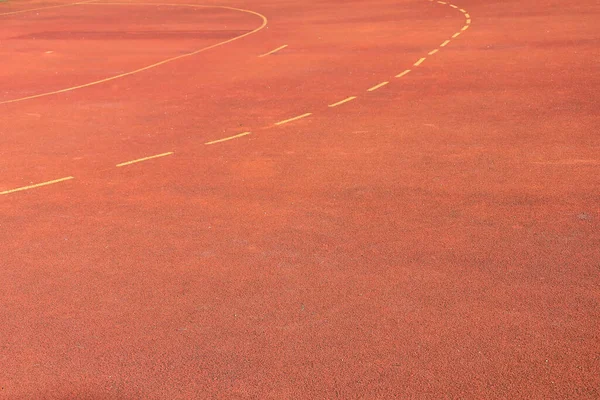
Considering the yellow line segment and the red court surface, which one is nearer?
the red court surface

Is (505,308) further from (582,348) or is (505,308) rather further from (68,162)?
(68,162)

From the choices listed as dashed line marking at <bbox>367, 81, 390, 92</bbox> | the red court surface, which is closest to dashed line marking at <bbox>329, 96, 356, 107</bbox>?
the red court surface

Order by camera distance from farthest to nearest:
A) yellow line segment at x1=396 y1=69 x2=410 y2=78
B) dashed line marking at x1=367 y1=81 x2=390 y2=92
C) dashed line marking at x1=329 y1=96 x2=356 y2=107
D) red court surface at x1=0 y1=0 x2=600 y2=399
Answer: yellow line segment at x1=396 y1=69 x2=410 y2=78 → dashed line marking at x1=367 y1=81 x2=390 y2=92 → dashed line marking at x1=329 y1=96 x2=356 y2=107 → red court surface at x1=0 y1=0 x2=600 y2=399

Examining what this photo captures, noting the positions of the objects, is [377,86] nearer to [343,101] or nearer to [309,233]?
[343,101]

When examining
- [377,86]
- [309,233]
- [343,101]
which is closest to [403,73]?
[377,86]

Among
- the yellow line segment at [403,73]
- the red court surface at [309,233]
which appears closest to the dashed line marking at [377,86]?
the red court surface at [309,233]

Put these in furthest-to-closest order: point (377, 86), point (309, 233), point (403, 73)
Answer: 1. point (403, 73)
2. point (377, 86)
3. point (309, 233)

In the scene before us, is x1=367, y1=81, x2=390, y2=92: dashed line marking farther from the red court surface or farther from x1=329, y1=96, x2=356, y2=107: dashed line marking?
x1=329, y1=96, x2=356, y2=107: dashed line marking

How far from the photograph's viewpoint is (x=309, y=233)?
24.5 ft

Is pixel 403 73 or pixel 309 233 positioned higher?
pixel 309 233

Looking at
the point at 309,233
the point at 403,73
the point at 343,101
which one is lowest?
the point at 403,73

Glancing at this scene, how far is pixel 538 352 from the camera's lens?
5.31m

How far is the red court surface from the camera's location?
17.5 feet

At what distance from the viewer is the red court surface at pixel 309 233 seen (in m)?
5.33
